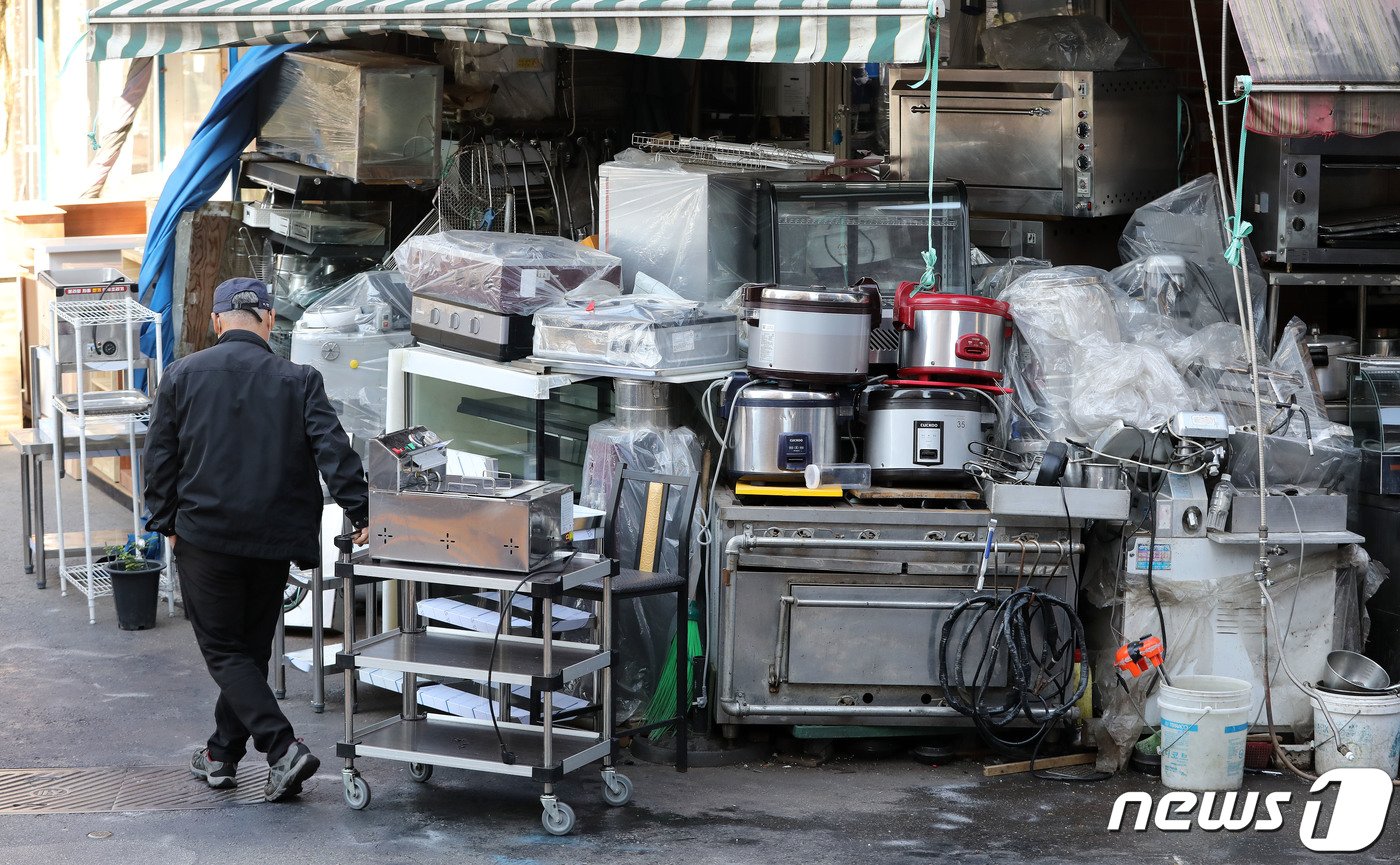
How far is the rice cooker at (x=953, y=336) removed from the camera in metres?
6.25

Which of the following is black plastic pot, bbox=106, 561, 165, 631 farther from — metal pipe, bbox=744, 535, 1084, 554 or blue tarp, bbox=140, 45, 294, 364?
metal pipe, bbox=744, 535, 1084, 554

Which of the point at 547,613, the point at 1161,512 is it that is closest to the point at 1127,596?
the point at 1161,512

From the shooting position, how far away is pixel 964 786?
6.02 m

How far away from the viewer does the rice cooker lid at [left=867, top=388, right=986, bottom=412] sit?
243 inches

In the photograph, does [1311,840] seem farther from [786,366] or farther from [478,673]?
[478,673]

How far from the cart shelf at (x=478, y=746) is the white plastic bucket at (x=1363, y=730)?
263cm

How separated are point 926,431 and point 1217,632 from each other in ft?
4.32

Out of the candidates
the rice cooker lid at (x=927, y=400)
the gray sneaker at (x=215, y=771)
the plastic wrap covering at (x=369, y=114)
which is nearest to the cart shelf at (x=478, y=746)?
the gray sneaker at (x=215, y=771)

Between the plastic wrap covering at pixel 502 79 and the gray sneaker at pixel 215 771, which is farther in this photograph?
the plastic wrap covering at pixel 502 79

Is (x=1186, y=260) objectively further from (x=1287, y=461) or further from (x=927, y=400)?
(x=927, y=400)

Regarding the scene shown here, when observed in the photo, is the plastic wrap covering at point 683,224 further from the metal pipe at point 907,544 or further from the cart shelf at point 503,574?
the cart shelf at point 503,574

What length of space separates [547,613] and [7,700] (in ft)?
9.50

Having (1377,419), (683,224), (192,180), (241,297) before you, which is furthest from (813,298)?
(192,180)

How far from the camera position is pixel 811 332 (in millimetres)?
6098
